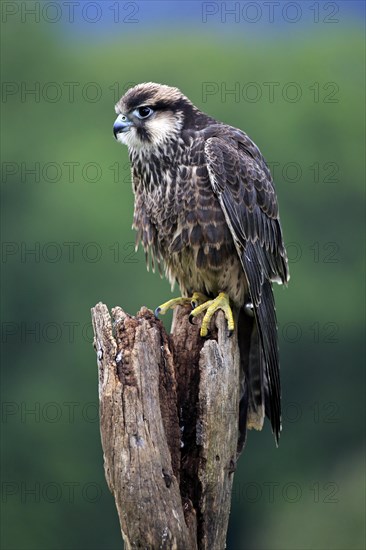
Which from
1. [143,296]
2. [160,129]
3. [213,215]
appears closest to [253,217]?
[213,215]

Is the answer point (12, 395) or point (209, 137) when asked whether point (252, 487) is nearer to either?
point (12, 395)

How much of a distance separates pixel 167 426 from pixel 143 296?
8.89 meters

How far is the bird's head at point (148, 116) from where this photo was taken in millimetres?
5305

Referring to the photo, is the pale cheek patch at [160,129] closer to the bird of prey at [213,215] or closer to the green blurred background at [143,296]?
the bird of prey at [213,215]

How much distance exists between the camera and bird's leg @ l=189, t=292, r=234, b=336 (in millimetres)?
4965

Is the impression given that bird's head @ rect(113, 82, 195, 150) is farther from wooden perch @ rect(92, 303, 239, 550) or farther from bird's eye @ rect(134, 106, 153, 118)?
wooden perch @ rect(92, 303, 239, 550)

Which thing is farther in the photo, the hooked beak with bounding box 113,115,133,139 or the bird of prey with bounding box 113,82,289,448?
the hooked beak with bounding box 113,115,133,139

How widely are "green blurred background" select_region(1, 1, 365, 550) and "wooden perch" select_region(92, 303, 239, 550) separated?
7611mm

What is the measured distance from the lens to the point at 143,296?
A: 13.5 metres

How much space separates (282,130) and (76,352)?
525cm

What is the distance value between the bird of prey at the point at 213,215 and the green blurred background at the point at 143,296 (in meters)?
7.19

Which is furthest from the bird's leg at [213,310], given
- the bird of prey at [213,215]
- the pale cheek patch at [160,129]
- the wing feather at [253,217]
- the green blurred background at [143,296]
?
the green blurred background at [143,296]

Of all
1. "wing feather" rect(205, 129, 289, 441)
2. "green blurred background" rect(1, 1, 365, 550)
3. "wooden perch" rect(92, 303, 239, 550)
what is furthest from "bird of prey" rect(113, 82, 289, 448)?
"green blurred background" rect(1, 1, 365, 550)

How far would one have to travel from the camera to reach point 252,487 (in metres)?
15.7
